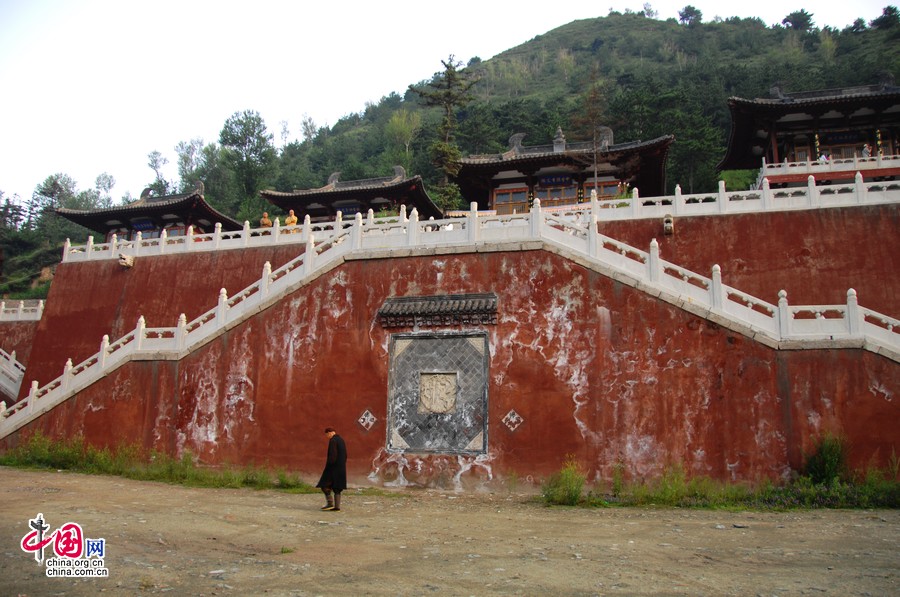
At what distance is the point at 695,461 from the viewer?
1286cm

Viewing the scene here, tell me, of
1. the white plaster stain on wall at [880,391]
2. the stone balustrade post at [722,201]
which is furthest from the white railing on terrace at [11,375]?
the white plaster stain on wall at [880,391]

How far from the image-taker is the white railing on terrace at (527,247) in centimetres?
1268

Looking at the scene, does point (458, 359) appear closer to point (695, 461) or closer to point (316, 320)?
point (316, 320)

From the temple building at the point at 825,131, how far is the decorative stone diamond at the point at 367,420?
52.6 feet

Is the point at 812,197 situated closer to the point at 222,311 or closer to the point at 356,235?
the point at 356,235

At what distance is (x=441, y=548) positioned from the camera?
859 centimetres

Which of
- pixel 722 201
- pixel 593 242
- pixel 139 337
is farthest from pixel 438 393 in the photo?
pixel 722 201

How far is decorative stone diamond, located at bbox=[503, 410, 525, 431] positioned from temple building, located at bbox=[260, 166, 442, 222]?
50.7 ft

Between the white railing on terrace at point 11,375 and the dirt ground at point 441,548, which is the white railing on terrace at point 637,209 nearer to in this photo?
the white railing on terrace at point 11,375

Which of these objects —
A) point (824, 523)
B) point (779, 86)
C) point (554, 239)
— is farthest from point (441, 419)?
point (779, 86)

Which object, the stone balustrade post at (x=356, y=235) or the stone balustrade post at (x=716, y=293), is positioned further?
the stone balustrade post at (x=356, y=235)

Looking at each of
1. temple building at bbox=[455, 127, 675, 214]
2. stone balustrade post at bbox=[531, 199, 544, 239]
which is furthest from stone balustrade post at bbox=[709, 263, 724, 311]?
temple building at bbox=[455, 127, 675, 214]

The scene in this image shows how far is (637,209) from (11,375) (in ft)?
65.4

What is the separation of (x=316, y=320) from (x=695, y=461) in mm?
8461
